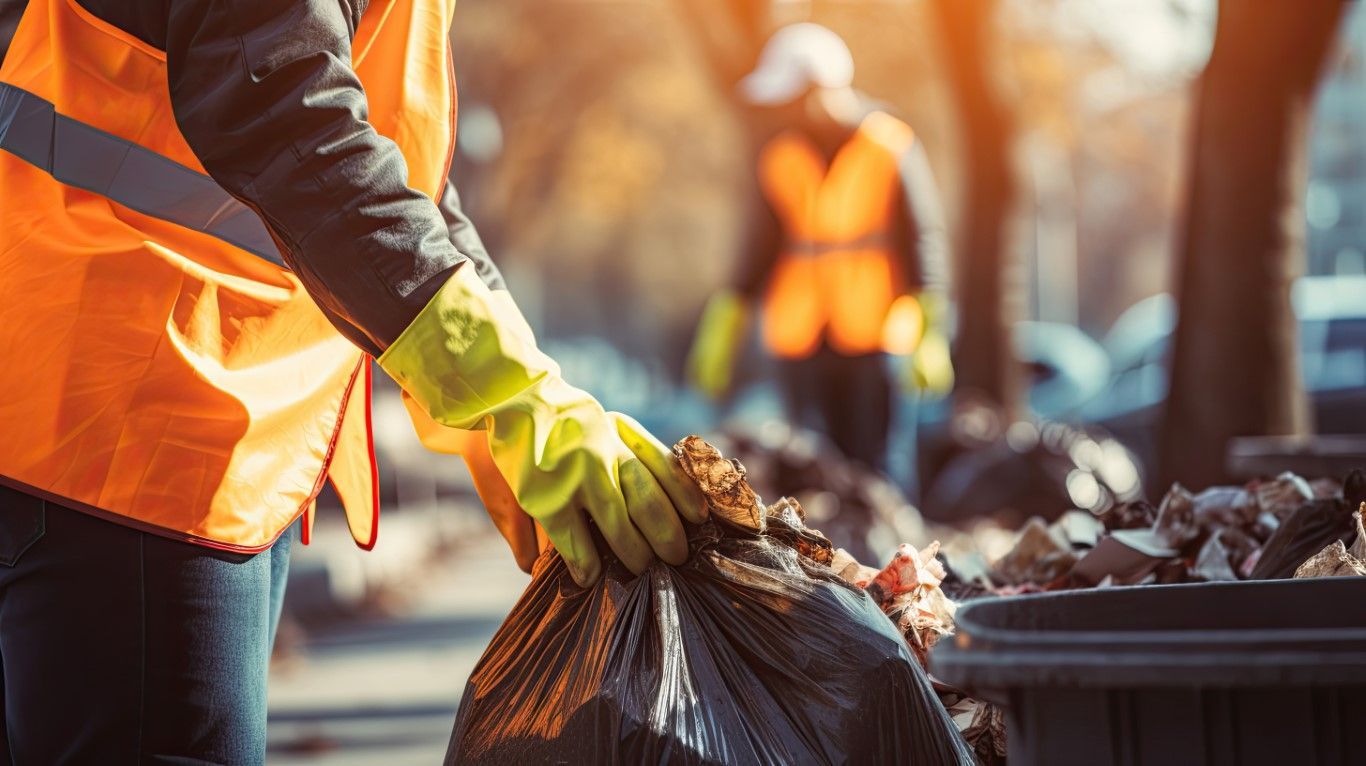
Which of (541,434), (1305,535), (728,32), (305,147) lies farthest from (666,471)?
(728,32)

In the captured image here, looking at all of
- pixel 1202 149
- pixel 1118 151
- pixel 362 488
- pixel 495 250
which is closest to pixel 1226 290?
pixel 1202 149

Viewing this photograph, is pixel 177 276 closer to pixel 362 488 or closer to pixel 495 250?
pixel 362 488

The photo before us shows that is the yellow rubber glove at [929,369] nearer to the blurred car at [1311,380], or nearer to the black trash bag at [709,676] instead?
the blurred car at [1311,380]

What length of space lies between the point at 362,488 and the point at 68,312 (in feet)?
1.89

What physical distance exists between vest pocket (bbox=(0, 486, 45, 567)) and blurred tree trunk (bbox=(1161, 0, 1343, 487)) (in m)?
5.06

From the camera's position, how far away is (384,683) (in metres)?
6.94

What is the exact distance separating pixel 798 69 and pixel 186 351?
281 inches

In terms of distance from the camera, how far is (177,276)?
1.95 metres

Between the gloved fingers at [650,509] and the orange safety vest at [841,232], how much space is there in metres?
6.84

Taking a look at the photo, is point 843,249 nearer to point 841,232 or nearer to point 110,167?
point 841,232

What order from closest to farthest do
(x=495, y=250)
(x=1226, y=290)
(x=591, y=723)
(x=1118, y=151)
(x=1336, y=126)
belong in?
(x=591, y=723)
(x=1226, y=290)
(x=495, y=250)
(x=1118, y=151)
(x=1336, y=126)

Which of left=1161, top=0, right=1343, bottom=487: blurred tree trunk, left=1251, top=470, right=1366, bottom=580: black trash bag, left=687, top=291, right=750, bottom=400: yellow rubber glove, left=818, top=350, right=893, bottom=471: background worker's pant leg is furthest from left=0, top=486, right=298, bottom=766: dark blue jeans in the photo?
left=687, top=291, right=750, bottom=400: yellow rubber glove

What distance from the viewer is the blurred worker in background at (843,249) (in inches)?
344

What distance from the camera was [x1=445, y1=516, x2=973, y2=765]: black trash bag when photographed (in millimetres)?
1861
